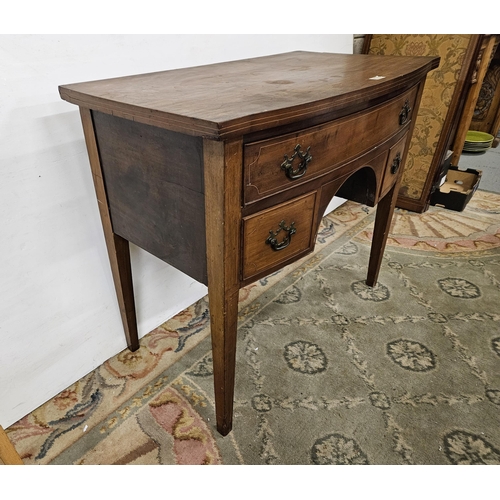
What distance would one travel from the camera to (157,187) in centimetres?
85

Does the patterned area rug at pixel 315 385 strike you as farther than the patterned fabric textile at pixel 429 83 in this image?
No

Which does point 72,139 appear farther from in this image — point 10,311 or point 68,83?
point 10,311

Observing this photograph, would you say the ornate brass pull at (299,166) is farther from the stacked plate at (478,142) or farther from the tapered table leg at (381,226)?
the stacked plate at (478,142)

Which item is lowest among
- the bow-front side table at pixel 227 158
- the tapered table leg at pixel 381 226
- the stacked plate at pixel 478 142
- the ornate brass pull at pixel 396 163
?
the stacked plate at pixel 478 142

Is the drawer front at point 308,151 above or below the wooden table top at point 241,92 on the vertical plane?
below

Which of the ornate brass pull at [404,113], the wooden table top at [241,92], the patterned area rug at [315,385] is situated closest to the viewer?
the wooden table top at [241,92]

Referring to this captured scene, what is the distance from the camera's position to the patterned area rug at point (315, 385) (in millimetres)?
1076

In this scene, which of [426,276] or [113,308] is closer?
[113,308]

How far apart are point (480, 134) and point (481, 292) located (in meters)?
2.42

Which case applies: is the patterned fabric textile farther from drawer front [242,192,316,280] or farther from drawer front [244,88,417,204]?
drawer front [242,192,316,280]

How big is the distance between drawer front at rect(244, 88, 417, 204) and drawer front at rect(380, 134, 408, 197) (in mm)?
181

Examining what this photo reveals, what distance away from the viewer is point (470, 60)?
196 centimetres

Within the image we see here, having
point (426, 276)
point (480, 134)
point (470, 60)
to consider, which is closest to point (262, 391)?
point (426, 276)

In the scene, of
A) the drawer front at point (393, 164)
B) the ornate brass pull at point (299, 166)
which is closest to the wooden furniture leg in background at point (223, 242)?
the ornate brass pull at point (299, 166)
